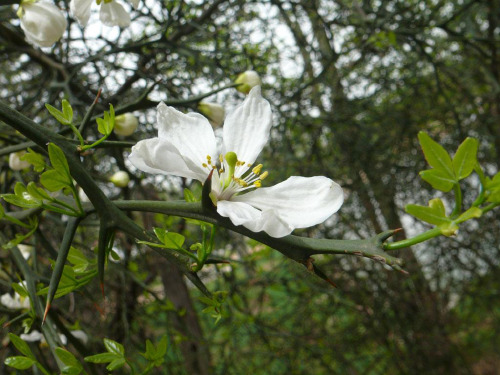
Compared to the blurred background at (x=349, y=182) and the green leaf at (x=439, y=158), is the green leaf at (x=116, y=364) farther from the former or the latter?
the blurred background at (x=349, y=182)

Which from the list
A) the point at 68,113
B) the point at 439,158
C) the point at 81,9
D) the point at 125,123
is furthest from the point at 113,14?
the point at 439,158

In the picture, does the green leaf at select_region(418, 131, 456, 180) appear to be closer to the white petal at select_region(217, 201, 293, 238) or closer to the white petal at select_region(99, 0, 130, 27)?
the white petal at select_region(217, 201, 293, 238)

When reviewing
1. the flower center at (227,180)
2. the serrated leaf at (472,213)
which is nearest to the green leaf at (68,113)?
the flower center at (227,180)

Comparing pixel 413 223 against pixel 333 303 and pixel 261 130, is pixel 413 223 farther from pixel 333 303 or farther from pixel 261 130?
pixel 261 130

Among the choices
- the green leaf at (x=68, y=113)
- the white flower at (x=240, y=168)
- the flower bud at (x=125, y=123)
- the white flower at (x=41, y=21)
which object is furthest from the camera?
the flower bud at (x=125, y=123)

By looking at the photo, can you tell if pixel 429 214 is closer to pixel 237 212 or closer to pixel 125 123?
Result: pixel 237 212

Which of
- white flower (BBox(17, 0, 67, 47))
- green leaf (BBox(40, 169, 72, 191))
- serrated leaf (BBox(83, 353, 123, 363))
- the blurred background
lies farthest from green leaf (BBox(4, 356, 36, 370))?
the blurred background

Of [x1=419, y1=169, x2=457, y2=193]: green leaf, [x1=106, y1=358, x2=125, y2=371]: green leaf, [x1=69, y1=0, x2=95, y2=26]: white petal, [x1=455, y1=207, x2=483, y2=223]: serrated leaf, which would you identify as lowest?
[x1=106, y1=358, x2=125, y2=371]: green leaf
